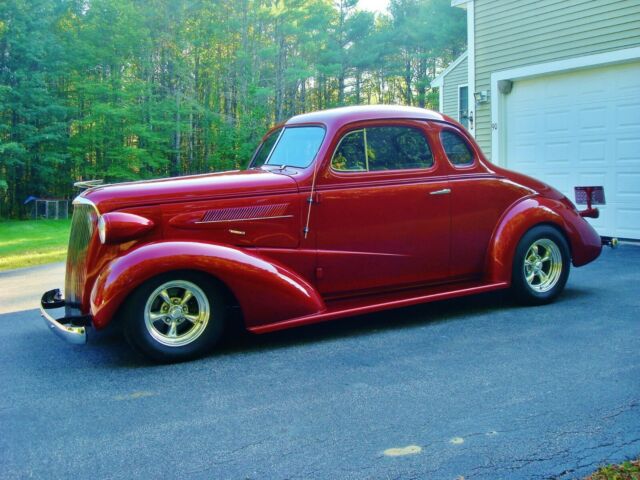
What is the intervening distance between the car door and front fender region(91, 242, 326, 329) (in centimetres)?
37

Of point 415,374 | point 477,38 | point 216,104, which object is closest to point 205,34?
point 216,104

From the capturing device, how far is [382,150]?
5.42 m

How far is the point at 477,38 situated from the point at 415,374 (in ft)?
33.1

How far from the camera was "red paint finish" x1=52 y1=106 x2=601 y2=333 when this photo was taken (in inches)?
176

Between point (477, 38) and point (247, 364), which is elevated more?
point (477, 38)

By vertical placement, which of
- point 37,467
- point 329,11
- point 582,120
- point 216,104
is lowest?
point 37,467

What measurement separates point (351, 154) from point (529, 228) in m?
1.83

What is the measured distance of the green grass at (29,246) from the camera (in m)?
11.4

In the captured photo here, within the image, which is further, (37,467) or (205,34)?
(205,34)

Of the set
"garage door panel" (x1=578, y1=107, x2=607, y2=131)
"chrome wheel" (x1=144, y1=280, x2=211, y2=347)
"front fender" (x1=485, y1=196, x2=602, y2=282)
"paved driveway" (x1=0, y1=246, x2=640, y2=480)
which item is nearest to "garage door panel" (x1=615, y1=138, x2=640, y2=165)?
"garage door panel" (x1=578, y1=107, x2=607, y2=131)

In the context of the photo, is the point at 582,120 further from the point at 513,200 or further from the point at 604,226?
the point at 513,200

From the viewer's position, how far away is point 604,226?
1048 centimetres

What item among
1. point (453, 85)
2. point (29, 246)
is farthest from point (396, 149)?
point (453, 85)

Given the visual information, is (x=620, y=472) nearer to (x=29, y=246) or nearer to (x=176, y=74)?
(x=29, y=246)
